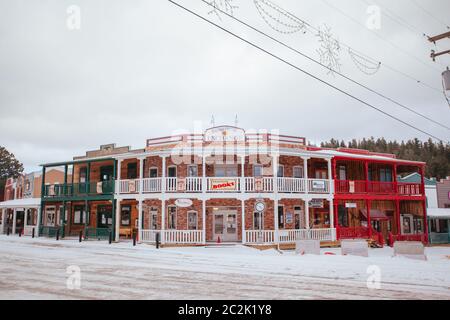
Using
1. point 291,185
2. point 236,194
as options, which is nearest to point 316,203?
point 291,185

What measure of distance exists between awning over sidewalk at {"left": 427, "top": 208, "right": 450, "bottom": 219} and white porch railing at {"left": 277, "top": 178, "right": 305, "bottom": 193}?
1465 centimetres

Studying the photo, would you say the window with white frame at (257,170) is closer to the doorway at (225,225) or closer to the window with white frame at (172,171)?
the doorway at (225,225)

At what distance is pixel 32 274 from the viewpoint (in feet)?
38.8

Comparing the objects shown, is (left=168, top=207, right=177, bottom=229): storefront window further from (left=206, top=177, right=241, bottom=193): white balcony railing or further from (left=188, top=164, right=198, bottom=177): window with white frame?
(left=206, top=177, right=241, bottom=193): white balcony railing

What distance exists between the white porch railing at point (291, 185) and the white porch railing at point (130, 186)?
9.03 meters

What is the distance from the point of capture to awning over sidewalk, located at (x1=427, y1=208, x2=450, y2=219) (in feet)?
102

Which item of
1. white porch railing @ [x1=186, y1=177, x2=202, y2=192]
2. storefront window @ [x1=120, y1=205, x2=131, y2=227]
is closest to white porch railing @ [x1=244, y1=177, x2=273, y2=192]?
white porch railing @ [x1=186, y1=177, x2=202, y2=192]

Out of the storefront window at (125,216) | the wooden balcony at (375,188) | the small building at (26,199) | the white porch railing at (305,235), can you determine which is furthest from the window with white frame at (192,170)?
the small building at (26,199)

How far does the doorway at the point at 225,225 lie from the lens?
2381cm

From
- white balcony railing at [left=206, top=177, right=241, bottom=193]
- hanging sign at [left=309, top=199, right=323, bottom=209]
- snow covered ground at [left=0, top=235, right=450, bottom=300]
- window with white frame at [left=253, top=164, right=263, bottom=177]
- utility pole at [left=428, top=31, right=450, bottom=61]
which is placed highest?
utility pole at [left=428, top=31, right=450, bottom=61]

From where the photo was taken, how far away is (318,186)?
2405 centimetres

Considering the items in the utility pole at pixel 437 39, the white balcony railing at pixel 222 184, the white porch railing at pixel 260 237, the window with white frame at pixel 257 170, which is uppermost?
the utility pole at pixel 437 39

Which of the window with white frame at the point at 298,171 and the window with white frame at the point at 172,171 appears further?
the window with white frame at the point at 298,171
